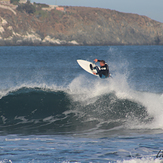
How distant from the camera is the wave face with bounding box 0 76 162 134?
11148mm

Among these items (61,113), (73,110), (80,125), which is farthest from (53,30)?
(80,125)

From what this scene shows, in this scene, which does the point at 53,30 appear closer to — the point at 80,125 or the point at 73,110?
the point at 73,110

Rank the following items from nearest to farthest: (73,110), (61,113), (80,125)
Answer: (80,125)
(61,113)
(73,110)

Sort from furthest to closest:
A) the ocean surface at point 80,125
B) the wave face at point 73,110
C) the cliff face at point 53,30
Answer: the cliff face at point 53,30 → the wave face at point 73,110 → the ocean surface at point 80,125

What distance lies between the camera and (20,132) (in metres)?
10.2

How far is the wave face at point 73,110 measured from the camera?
11.1 metres

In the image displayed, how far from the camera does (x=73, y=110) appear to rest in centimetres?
1338

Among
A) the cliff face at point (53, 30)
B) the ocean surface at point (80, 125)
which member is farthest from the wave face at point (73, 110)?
the cliff face at point (53, 30)

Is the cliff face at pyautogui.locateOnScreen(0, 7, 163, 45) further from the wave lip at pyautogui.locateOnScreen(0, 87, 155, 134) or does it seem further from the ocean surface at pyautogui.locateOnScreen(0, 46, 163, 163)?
the ocean surface at pyautogui.locateOnScreen(0, 46, 163, 163)

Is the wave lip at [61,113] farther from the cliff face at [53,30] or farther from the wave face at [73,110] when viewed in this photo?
the cliff face at [53,30]

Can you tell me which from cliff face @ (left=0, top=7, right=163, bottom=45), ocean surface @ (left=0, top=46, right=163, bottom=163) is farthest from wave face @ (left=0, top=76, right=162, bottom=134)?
cliff face @ (left=0, top=7, right=163, bottom=45)

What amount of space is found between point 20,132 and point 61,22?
185 metres

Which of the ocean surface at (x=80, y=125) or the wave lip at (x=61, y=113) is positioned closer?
the ocean surface at (x=80, y=125)

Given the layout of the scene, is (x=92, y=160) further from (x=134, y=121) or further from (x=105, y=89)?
(x=105, y=89)
